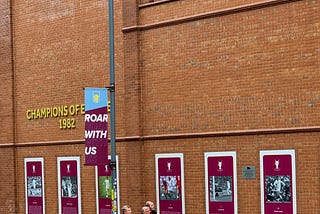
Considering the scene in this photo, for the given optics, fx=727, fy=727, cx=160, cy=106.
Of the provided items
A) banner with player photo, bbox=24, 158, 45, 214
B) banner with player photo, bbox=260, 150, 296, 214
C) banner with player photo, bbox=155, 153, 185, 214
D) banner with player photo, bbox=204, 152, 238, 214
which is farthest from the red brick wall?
banner with player photo, bbox=260, 150, 296, 214

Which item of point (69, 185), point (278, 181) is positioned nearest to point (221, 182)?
point (278, 181)

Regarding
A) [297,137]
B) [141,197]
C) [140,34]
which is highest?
[140,34]

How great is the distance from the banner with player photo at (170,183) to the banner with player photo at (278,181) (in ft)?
8.67

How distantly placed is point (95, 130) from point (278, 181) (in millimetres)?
4279

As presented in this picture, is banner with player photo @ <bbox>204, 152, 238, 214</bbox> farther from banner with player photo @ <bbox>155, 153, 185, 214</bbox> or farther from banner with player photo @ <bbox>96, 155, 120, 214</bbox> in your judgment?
banner with player photo @ <bbox>96, 155, 120, 214</bbox>

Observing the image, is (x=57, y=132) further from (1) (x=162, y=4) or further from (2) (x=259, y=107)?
(2) (x=259, y=107)

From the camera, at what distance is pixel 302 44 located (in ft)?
52.8

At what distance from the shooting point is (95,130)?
16047mm

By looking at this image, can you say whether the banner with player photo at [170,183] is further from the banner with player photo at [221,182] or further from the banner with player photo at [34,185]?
the banner with player photo at [34,185]

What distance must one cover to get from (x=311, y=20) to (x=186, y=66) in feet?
12.7

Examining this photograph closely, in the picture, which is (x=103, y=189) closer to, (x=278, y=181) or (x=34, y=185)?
(x=34, y=185)

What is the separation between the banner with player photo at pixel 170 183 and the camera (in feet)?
61.2

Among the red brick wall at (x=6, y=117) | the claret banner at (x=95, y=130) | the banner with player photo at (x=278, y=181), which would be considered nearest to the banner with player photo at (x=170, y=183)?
the banner with player photo at (x=278, y=181)

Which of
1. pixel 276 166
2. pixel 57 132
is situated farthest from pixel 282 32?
pixel 57 132
